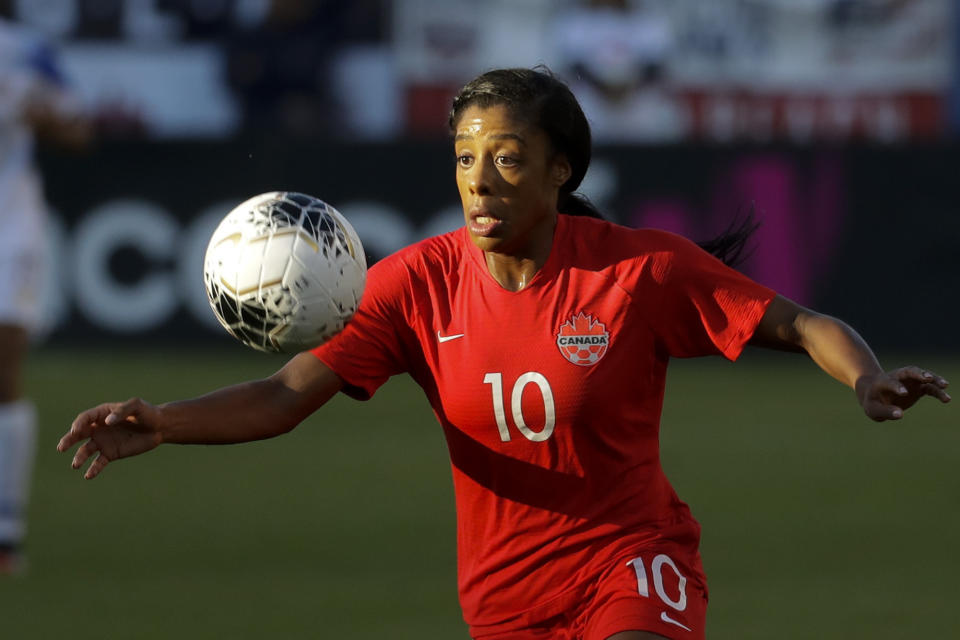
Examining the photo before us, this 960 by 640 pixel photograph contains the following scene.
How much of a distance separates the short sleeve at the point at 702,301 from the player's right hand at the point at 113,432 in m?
1.34

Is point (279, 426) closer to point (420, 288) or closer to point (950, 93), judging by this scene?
point (420, 288)

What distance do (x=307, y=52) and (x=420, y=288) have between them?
12.9m

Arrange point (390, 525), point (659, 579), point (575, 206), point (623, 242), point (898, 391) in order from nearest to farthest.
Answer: point (898, 391), point (659, 579), point (623, 242), point (575, 206), point (390, 525)

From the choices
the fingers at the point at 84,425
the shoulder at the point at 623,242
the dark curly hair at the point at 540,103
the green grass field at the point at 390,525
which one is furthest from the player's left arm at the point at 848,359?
the green grass field at the point at 390,525

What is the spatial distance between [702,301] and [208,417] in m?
1.31

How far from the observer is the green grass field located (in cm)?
733

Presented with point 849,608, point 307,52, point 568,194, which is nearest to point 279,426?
point 568,194

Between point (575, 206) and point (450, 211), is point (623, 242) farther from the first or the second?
point (450, 211)

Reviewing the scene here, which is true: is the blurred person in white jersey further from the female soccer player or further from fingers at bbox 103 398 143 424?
fingers at bbox 103 398 143 424

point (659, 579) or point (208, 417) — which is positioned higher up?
point (208, 417)

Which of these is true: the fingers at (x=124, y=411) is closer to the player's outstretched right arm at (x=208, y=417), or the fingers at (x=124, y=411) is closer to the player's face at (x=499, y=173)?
the player's outstretched right arm at (x=208, y=417)

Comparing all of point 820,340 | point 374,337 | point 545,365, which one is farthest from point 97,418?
point 820,340

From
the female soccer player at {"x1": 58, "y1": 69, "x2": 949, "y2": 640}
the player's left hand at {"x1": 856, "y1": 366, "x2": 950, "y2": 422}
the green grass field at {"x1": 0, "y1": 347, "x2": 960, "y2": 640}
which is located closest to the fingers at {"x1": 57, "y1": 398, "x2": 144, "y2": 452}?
the female soccer player at {"x1": 58, "y1": 69, "x2": 949, "y2": 640}

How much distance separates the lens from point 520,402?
15.3ft
